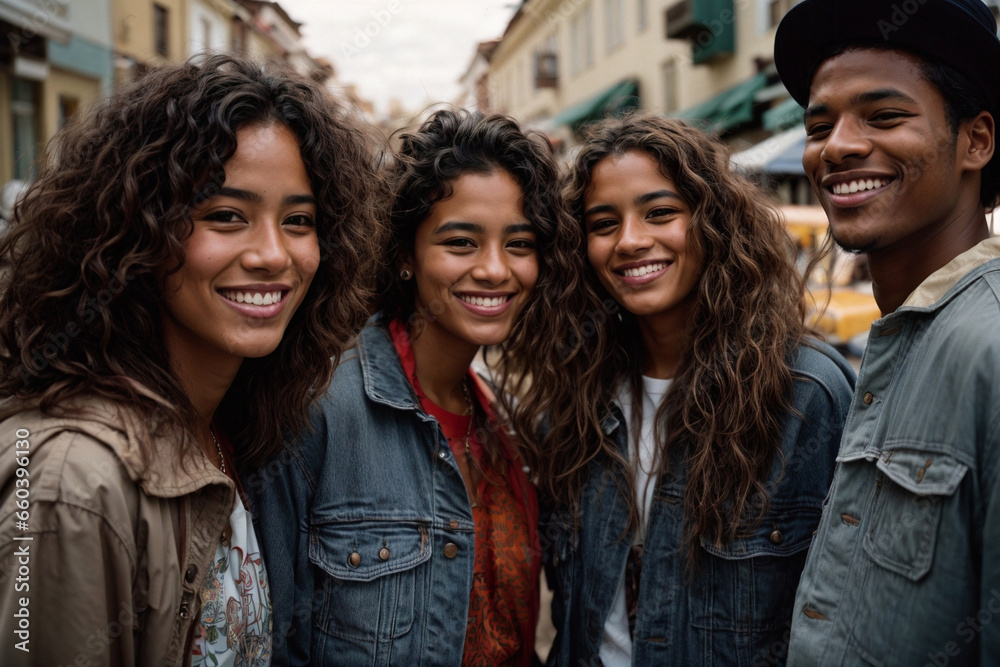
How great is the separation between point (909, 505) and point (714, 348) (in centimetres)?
98

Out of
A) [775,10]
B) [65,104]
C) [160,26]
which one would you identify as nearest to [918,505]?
[775,10]

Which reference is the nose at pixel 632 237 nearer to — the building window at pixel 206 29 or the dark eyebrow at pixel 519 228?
the dark eyebrow at pixel 519 228

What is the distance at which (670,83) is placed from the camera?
722 inches

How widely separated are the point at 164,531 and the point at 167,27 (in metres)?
20.8

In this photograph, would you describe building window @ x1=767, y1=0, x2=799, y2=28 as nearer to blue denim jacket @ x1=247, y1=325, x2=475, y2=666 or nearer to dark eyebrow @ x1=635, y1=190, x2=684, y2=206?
dark eyebrow @ x1=635, y1=190, x2=684, y2=206

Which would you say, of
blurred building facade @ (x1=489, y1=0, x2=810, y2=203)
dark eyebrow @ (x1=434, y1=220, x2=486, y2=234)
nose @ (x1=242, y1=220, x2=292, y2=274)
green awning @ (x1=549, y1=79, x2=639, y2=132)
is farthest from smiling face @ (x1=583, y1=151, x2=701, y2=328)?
green awning @ (x1=549, y1=79, x2=639, y2=132)

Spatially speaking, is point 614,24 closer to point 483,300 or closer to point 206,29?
point 206,29

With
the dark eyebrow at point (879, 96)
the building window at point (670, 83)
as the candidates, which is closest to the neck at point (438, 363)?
the dark eyebrow at point (879, 96)

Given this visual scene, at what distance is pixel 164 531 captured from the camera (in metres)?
1.43

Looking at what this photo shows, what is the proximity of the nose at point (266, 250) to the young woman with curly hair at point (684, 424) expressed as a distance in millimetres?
1082

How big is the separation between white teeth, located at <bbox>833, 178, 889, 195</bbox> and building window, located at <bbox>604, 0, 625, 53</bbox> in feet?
67.1

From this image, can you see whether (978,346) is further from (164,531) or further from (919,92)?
(164,531)

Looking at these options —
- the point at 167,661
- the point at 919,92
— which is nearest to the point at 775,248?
the point at 919,92

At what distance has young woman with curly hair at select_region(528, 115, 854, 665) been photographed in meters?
2.09
